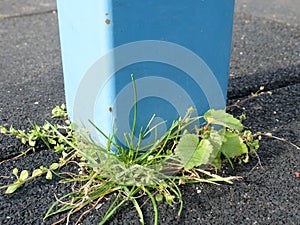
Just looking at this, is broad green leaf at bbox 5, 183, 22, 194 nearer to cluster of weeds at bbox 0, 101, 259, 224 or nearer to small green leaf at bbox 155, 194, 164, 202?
cluster of weeds at bbox 0, 101, 259, 224

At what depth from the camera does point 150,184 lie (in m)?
1.48

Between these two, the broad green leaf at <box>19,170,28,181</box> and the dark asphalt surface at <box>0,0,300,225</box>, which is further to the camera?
the broad green leaf at <box>19,170,28,181</box>

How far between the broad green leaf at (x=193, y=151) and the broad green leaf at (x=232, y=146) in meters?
0.11

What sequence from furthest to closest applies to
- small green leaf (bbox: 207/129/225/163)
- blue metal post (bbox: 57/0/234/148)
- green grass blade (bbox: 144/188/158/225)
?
small green leaf (bbox: 207/129/225/163)
blue metal post (bbox: 57/0/234/148)
green grass blade (bbox: 144/188/158/225)

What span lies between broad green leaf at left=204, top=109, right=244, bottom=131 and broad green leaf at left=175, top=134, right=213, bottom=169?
0.08 m

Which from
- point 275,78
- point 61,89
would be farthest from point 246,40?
point 61,89

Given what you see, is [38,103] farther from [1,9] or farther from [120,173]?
[1,9]

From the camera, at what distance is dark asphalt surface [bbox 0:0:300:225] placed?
1423 millimetres

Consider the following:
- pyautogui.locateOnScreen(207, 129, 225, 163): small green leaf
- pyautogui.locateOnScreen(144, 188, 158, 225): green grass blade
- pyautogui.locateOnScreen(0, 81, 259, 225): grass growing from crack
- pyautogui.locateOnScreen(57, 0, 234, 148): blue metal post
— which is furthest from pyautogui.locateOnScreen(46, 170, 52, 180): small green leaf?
pyautogui.locateOnScreen(207, 129, 225, 163): small green leaf

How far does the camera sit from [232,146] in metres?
1.61

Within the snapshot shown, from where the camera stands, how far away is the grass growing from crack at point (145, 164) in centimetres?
145

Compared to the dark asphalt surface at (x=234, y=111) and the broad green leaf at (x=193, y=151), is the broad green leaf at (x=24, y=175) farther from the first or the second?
the broad green leaf at (x=193, y=151)

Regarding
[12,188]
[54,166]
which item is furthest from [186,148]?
[12,188]

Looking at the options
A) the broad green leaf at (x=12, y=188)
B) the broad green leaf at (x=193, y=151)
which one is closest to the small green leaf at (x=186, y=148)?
the broad green leaf at (x=193, y=151)
